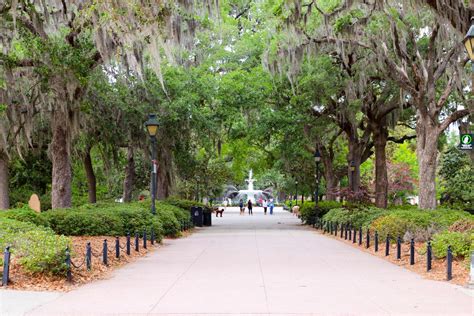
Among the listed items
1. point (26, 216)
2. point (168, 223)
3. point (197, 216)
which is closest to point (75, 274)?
point (26, 216)

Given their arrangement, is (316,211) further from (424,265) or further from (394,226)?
(424,265)

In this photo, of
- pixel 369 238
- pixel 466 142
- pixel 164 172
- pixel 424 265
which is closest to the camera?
pixel 424 265

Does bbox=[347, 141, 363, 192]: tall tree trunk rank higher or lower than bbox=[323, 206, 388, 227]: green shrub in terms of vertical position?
higher

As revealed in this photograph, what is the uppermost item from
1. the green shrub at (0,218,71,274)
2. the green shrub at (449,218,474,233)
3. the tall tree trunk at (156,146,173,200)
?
the tall tree trunk at (156,146,173,200)

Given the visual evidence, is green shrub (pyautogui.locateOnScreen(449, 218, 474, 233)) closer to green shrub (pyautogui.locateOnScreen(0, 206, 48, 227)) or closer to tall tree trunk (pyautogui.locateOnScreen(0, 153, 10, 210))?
green shrub (pyautogui.locateOnScreen(0, 206, 48, 227))

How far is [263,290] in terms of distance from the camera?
1038 centimetres

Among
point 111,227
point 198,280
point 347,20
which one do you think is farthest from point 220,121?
point 198,280

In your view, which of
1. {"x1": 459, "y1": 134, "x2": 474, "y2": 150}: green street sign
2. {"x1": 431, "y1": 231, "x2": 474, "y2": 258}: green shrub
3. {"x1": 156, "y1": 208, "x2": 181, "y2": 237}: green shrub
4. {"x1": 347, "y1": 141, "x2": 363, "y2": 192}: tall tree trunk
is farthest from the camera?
{"x1": 347, "y1": 141, "x2": 363, "y2": 192}: tall tree trunk

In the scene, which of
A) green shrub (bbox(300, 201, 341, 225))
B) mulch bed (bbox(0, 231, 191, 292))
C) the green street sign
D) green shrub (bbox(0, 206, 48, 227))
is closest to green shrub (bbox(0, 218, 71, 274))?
mulch bed (bbox(0, 231, 191, 292))

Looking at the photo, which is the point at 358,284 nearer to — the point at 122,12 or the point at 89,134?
the point at 122,12

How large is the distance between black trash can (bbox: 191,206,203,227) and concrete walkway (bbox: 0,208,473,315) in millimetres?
18601

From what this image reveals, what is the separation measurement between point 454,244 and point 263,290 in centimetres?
543

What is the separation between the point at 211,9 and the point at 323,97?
1088 cm

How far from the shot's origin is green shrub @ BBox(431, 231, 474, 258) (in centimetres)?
1327
